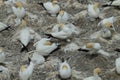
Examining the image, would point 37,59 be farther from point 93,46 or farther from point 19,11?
point 19,11

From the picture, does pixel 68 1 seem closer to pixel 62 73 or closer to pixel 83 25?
→ pixel 83 25

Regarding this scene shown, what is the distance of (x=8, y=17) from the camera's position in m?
12.1

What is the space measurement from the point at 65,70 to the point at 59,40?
1466 mm

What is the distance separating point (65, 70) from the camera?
9352mm

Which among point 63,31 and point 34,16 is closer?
point 63,31

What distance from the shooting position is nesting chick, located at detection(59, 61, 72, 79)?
9320 mm

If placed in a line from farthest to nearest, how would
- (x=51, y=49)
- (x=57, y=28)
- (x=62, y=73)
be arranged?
(x=57, y=28) < (x=51, y=49) < (x=62, y=73)

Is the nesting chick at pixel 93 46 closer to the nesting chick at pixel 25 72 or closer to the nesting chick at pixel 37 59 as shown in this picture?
→ the nesting chick at pixel 37 59

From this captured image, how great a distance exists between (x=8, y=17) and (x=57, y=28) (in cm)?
165

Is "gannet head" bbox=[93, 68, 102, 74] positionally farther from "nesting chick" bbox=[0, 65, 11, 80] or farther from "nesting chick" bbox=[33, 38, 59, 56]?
"nesting chick" bbox=[0, 65, 11, 80]

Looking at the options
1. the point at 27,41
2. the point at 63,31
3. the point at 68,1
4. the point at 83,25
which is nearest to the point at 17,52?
the point at 27,41

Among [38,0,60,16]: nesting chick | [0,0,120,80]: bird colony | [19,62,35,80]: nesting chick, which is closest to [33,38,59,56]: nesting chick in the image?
[0,0,120,80]: bird colony

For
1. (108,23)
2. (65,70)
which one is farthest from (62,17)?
(65,70)

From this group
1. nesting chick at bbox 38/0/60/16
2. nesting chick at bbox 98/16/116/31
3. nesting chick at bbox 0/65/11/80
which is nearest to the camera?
nesting chick at bbox 0/65/11/80
